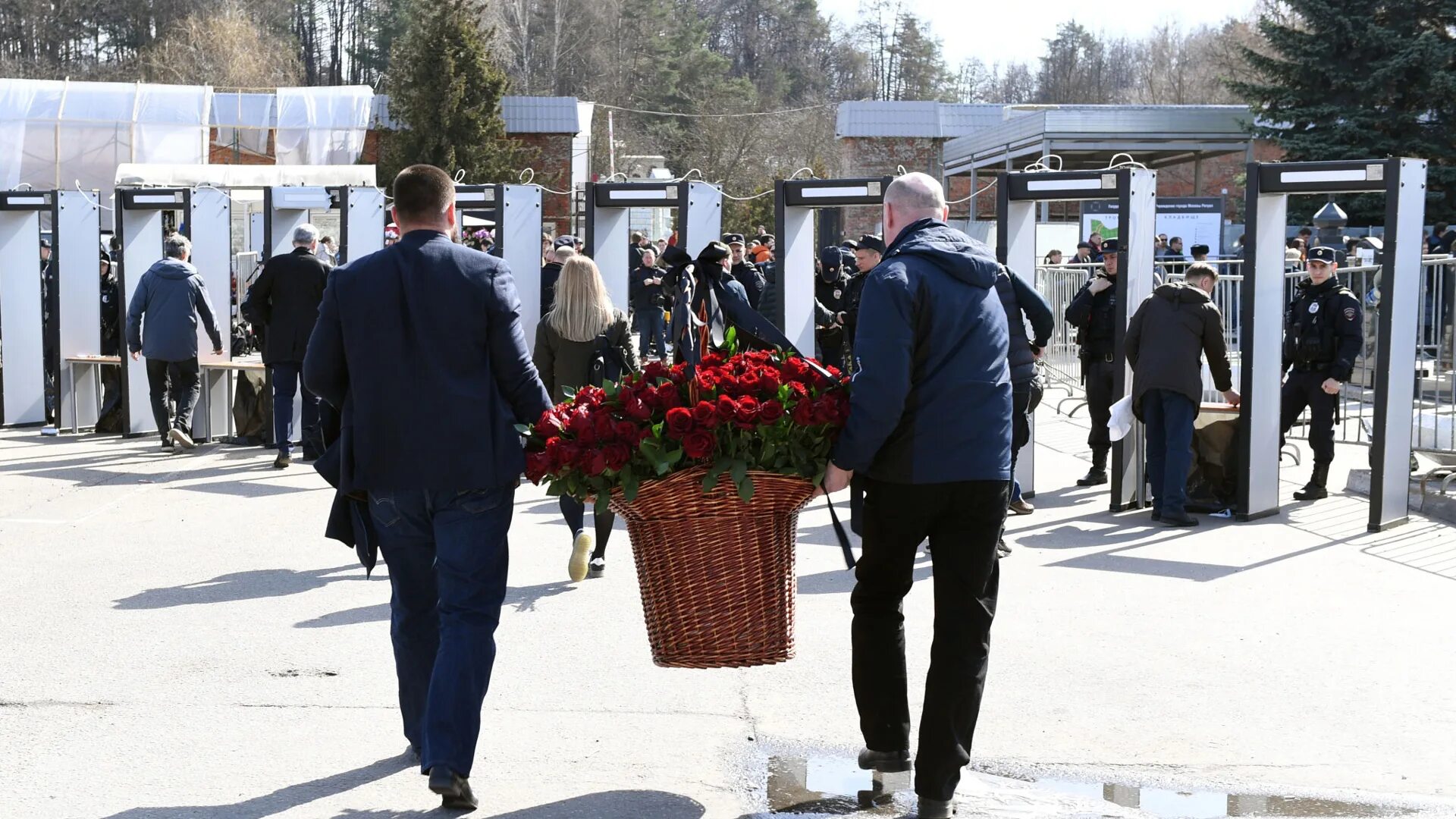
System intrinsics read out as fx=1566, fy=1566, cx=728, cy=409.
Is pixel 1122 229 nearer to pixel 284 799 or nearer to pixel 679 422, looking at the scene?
pixel 679 422

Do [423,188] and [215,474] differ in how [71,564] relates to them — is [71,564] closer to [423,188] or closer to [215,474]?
[215,474]

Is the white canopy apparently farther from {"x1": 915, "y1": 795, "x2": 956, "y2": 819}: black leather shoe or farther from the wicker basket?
{"x1": 915, "y1": 795, "x2": 956, "y2": 819}: black leather shoe

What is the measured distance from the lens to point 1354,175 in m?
10.2

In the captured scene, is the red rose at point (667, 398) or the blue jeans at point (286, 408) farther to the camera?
the blue jeans at point (286, 408)

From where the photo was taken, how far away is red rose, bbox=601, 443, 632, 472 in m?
4.56

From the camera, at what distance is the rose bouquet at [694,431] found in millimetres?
4535

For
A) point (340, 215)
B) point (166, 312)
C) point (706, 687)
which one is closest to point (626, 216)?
point (340, 215)

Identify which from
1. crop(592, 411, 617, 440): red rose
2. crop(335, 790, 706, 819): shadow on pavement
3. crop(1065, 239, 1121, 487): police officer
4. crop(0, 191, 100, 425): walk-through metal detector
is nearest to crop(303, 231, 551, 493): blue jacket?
crop(592, 411, 617, 440): red rose

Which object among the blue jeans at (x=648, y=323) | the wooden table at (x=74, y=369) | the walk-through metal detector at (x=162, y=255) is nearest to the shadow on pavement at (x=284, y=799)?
the walk-through metal detector at (x=162, y=255)

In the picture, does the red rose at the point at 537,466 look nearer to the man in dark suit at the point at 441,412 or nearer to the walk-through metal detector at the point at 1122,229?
the man in dark suit at the point at 441,412

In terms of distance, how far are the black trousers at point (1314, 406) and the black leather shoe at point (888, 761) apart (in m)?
7.47

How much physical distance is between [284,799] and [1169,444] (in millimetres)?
7332

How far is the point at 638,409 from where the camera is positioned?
4652mm

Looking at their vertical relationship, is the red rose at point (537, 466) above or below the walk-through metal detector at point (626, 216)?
below
